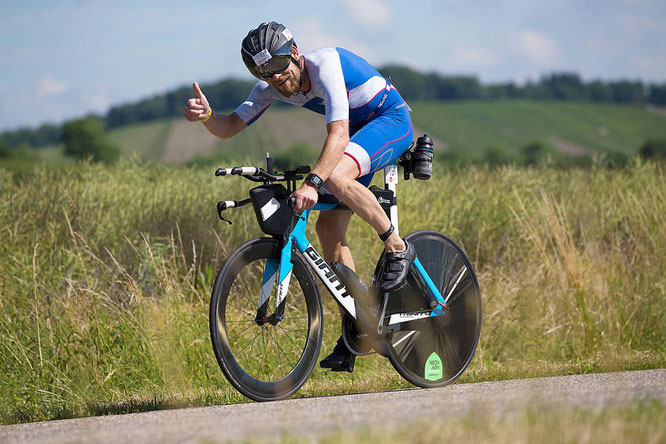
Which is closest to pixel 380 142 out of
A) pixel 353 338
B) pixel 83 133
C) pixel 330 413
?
pixel 353 338

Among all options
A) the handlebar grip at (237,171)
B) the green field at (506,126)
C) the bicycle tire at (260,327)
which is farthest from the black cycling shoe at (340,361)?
the green field at (506,126)

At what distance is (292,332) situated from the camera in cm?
508

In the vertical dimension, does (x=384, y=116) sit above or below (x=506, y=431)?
above

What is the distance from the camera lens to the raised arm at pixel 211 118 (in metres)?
5.20

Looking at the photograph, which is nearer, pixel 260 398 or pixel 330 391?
pixel 260 398

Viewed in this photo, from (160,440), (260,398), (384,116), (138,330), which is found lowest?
(138,330)

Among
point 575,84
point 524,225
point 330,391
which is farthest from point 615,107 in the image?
point 330,391

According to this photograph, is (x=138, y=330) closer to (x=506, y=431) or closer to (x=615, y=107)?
(x=506, y=431)

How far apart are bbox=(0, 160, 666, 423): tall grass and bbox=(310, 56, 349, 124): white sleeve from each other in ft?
6.10

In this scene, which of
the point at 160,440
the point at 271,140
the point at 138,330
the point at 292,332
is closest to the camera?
the point at 160,440

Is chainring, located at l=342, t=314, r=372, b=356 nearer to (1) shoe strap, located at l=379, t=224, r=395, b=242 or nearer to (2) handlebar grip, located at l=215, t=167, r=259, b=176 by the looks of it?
(1) shoe strap, located at l=379, t=224, r=395, b=242

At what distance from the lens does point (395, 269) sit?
5215mm

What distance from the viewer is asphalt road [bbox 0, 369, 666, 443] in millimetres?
3490

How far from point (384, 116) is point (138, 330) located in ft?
9.27
